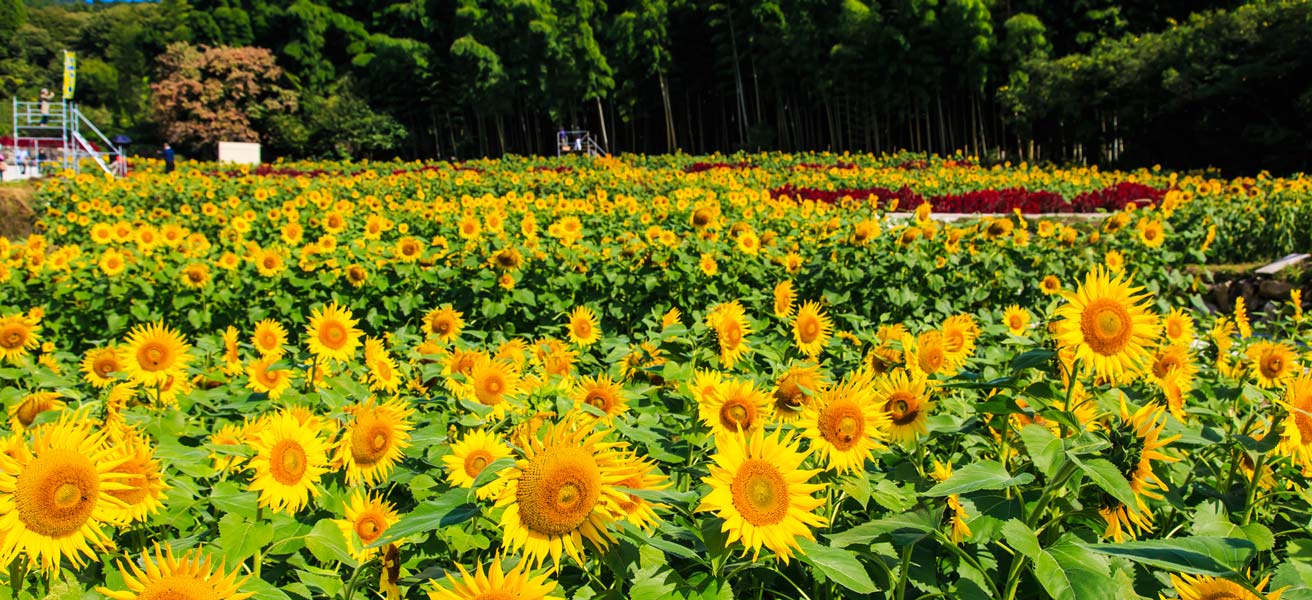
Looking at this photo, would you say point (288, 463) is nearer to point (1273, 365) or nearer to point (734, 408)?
point (734, 408)

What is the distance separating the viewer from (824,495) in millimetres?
1409

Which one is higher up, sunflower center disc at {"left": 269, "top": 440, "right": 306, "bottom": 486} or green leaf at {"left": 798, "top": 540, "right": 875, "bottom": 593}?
sunflower center disc at {"left": 269, "top": 440, "right": 306, "bottom": 486}

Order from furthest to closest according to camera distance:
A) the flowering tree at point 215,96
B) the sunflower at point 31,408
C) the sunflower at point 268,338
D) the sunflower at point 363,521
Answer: the flowering tree at point 215,96, the sunflower at point 268,338, the sunflower at point 31,408, the sunflower at point 363,521

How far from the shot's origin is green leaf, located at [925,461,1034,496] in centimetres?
114

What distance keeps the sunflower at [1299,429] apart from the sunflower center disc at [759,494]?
910mm

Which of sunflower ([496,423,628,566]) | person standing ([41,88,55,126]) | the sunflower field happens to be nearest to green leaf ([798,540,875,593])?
the sunflower field

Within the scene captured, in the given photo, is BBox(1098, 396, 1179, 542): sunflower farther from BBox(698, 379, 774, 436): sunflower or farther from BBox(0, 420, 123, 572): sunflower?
BBox(0, 420, 123, 572): sunflower

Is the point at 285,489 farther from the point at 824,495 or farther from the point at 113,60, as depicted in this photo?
the point at 113,60

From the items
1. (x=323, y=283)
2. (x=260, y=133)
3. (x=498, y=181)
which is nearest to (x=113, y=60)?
(x=260, y=133)

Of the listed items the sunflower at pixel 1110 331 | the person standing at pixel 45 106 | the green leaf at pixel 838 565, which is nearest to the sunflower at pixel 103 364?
the green leaf at pixel 838 565

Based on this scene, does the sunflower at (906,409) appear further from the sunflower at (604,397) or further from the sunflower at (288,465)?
the sunflower at (288,465)

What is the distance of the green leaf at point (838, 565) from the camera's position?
1.01 metres

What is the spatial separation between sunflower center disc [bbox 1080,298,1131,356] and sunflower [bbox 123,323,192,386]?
2.28 metres

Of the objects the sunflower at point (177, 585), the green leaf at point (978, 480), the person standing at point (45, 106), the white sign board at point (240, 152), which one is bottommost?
the green leaf at point (978, 480)
